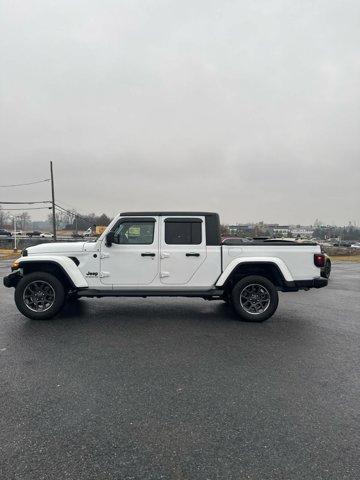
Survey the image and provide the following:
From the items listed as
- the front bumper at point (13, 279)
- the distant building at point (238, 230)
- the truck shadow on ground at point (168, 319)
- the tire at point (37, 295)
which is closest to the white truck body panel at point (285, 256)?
the truck shadow on ground at point (168, 319)

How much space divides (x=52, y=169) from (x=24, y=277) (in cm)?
3150

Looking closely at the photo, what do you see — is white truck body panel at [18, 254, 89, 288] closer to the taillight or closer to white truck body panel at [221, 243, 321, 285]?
white truck body panel at [221, 243, 321, 285]

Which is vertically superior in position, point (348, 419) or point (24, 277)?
point (24, 277)

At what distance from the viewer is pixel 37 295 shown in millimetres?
5820

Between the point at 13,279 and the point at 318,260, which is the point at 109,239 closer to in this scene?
the point at 13,279

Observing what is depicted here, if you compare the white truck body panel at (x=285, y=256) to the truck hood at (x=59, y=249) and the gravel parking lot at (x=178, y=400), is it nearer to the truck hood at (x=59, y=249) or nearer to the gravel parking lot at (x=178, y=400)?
the gravel parking lot at (x=178, y=400)

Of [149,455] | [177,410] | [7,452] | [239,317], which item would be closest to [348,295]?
[239,317]

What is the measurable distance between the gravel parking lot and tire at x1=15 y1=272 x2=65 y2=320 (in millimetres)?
225

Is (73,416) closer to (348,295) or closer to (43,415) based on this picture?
(43,415)

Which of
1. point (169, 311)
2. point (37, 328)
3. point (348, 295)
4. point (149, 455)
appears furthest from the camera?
point (348, 295)

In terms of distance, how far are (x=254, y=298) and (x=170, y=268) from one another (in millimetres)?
1658

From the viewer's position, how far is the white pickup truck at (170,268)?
19.1ft

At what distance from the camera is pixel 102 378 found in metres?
3.54

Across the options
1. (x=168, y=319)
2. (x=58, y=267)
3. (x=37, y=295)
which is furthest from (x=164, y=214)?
(x=37, y=295)
